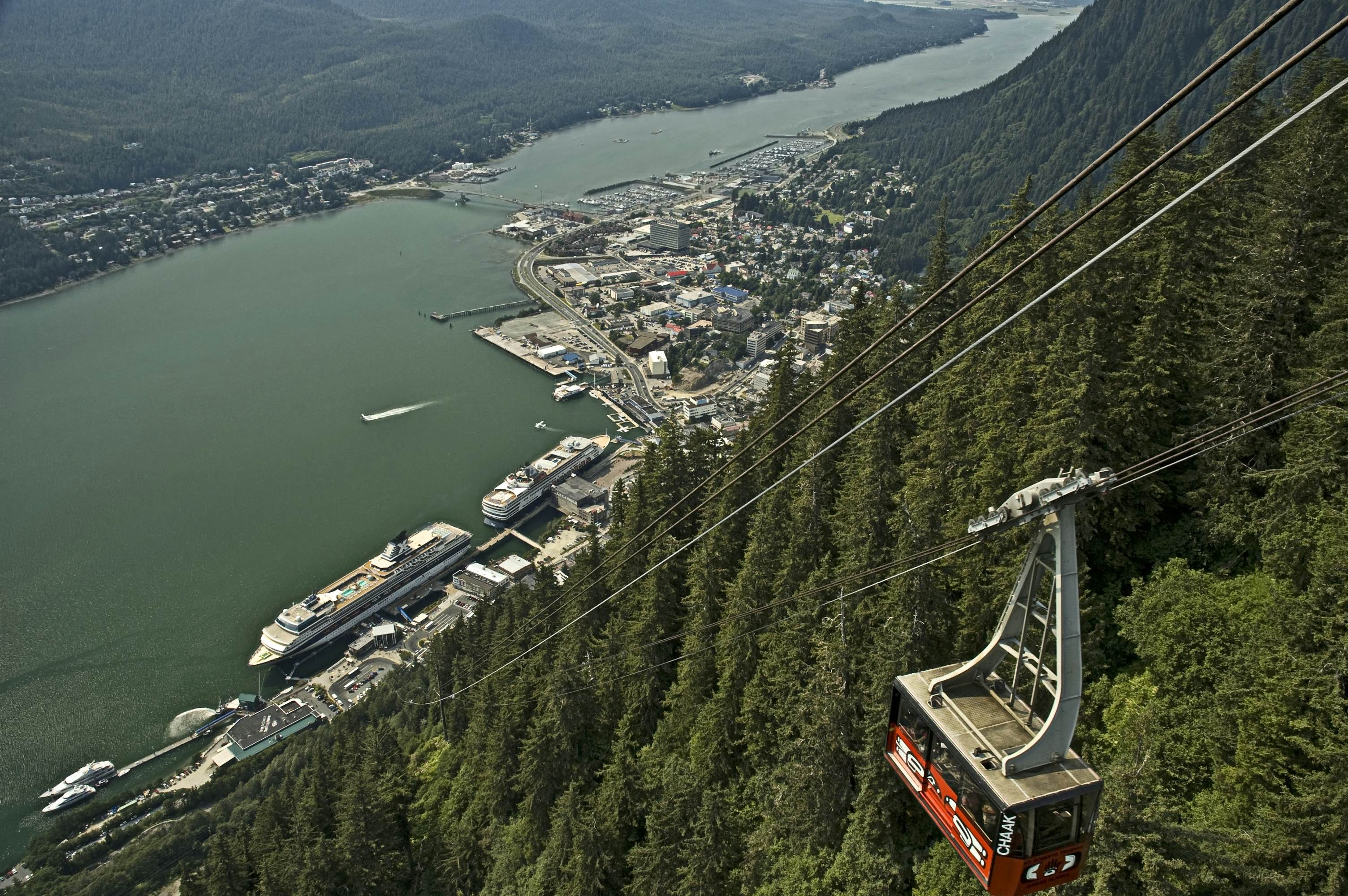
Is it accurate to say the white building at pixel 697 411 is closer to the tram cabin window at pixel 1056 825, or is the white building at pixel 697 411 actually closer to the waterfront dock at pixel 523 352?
the waterfront dock at pixel 523 352

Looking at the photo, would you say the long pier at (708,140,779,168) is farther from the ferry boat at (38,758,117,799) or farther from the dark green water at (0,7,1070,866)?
the ferry boat at (38,758,117,799)

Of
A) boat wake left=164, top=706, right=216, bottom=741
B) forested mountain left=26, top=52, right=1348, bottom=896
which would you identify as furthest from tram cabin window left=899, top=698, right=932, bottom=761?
boat wake left=164, top=706, right=216, bottom=741

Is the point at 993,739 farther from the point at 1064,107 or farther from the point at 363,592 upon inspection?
the point at 1064,107

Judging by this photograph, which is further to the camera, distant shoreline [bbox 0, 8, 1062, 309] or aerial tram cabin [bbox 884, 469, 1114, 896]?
distant shoreline [bbox 0, 8, 1062, 309]

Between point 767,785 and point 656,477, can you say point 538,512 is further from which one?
point 767,785

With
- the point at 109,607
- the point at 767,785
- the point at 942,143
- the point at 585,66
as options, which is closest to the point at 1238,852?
the point at 767,785

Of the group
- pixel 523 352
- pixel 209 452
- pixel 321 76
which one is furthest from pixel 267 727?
pixel 321 76
